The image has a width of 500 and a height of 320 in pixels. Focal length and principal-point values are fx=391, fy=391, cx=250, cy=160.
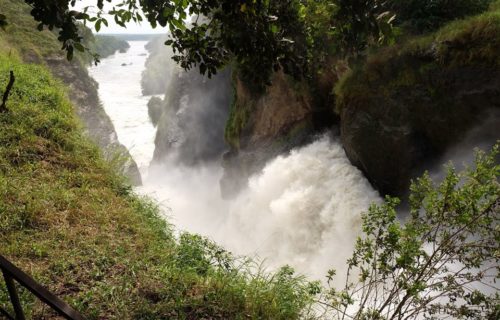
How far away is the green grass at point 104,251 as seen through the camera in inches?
150

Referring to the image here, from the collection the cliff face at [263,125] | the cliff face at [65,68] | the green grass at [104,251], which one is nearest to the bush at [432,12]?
the cliff face at [263,125]

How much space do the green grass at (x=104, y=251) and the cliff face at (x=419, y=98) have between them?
4.08 m

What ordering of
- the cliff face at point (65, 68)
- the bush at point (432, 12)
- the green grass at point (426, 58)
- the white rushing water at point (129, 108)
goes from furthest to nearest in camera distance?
the white rushing water at point (129, 108), the cliff face at point (65, 68), the bush at point (432, 12), the green grass at point (426, 58)

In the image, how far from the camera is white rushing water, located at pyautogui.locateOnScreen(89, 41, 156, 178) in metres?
28.7

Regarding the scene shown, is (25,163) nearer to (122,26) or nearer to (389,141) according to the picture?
(122,26)

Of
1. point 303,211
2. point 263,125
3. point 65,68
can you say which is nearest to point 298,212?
point 303,211

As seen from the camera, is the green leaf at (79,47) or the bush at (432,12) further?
the bush at (432,12)

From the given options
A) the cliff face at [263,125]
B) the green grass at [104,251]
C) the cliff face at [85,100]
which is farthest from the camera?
the cliff face at [85,100]

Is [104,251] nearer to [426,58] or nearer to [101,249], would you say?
[101,249]

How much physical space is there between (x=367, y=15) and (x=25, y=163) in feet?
17.9

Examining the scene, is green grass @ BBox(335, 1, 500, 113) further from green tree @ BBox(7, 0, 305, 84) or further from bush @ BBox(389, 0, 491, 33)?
green tree @ BBox(7, 0, 305, 84)

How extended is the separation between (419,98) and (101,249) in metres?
6.38

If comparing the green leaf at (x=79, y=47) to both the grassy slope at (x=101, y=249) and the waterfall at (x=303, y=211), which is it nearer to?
the grassy slope at (x=101, y=249)

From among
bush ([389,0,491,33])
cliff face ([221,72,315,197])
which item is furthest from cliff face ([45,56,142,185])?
bush ([389,0,491,33])
